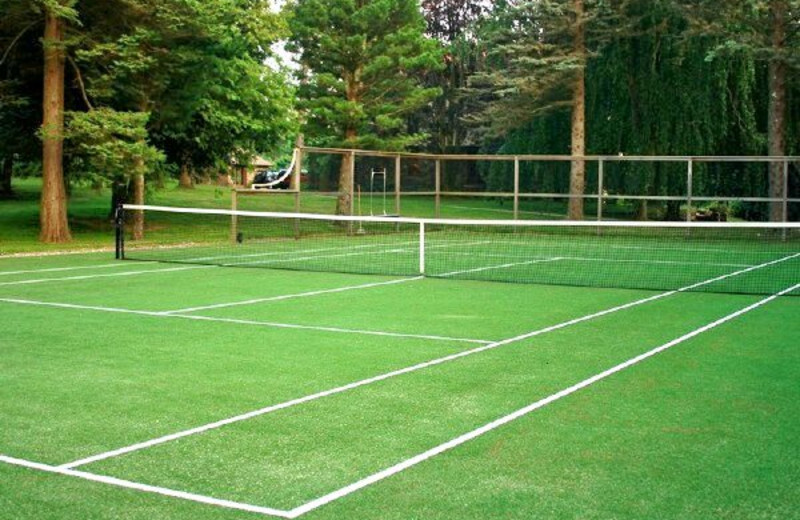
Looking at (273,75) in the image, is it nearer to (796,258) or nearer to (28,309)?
(796,258)

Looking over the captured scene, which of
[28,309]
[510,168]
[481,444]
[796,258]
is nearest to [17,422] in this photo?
[481,444]

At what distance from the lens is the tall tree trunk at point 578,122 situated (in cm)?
3319

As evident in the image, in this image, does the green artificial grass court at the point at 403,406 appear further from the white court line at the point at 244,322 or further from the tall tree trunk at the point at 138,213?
the tall tree trunk at the point at 138,213

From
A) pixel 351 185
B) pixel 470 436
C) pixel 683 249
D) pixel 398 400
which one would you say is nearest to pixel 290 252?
pixel 351 185

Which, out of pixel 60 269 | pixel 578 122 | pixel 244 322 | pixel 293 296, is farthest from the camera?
pixel 578 122

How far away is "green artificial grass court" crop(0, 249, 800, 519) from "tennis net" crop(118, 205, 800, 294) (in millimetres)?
3639

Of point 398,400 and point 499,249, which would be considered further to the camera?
point 499,249

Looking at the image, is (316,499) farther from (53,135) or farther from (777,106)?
(777,106)

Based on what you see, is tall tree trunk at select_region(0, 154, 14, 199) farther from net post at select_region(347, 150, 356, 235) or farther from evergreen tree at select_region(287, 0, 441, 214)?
net post at select_region(347, 150, 356, 235)

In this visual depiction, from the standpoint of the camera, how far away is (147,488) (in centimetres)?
540

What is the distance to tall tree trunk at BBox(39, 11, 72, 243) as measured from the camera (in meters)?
23.6

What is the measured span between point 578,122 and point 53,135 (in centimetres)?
1821

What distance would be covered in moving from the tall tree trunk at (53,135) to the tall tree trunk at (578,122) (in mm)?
16114

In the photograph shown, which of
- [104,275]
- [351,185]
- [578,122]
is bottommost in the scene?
[104,275]
